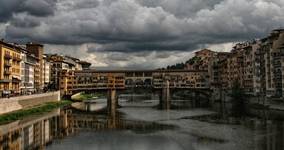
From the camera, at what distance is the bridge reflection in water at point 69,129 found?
43.8 meters

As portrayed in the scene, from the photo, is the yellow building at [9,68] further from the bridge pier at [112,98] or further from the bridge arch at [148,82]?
the bridge arch at [148,82]

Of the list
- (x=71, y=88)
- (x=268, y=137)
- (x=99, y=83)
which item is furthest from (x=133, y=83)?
(x=268, y=137)

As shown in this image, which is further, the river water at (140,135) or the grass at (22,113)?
the grass at (22,113)

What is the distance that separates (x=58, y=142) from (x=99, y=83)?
90.5 m

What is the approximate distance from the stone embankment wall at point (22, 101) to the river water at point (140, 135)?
3.06 m

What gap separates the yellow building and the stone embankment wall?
15.2 ft

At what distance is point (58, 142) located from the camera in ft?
152

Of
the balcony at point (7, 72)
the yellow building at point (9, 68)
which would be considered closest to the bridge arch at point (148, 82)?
the yellow building at point (9, 68)

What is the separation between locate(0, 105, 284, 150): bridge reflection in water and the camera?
43.8 meters

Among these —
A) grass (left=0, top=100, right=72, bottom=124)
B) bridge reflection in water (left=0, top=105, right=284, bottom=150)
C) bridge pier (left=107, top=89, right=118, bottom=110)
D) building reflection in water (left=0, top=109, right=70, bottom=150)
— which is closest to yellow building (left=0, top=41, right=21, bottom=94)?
grass (left=0, top=100, right=72, bottom=124)

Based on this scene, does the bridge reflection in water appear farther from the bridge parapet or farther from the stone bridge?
the bridge parapet

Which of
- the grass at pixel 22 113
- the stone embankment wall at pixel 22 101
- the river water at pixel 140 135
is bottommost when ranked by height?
the river water at pixel 140 135

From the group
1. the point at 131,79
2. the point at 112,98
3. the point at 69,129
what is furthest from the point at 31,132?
the point at 131,79

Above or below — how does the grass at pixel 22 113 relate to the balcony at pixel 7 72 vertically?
below
